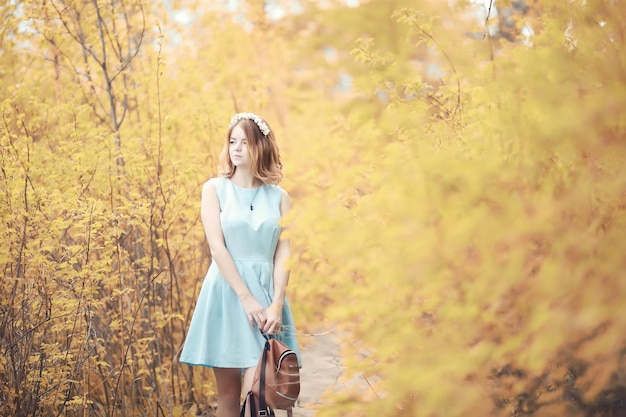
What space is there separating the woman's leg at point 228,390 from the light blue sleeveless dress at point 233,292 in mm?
75

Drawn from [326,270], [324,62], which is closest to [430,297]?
[326,270]

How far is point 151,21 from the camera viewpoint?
399cm

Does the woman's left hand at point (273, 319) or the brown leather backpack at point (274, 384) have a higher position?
the woman's left hand at point (273, 319)

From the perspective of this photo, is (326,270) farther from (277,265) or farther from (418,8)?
(418,8)

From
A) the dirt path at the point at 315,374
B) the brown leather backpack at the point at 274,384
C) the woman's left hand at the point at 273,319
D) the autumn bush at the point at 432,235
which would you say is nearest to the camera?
the autumn bush at the point at 432,235

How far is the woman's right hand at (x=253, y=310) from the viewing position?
7.11 ft

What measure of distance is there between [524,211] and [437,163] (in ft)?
0.75

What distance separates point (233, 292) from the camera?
7.37ft

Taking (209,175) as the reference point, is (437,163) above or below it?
below

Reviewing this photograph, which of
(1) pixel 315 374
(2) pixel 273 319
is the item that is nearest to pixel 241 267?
(2) pixel 273 319

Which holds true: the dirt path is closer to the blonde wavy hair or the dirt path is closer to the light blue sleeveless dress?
the light blue sleeveless dress

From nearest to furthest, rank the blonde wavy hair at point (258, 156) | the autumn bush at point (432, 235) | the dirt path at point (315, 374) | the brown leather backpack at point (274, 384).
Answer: the autumn bush at point (432, 235), the brown leather backpack at point (274, 384), the blonde wavy hair at point (258, 156), the dirt path at point (315, 374)

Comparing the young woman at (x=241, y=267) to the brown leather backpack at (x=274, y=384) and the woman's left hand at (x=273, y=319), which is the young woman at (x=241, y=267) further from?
the brown leather backpack at (x=274, y=384)

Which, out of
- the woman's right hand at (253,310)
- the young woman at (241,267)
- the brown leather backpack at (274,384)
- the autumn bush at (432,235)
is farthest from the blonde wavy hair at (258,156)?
the brown leather backpack at (274,384)
